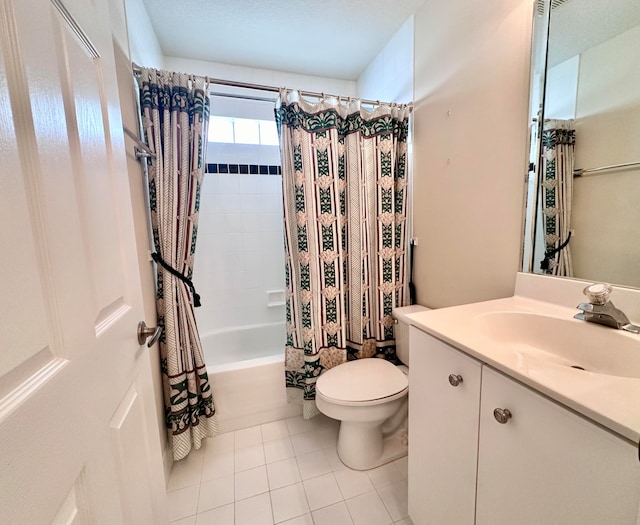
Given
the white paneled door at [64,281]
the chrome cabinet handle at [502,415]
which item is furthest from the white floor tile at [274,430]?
the chrome cabinet handle at [502,415]

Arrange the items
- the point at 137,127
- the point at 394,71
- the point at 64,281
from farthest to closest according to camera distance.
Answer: the point at 394,71
the point at 137,127
the point at 64,281

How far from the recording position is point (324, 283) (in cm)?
159

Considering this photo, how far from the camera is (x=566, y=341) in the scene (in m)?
0.85

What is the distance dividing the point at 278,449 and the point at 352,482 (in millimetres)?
445

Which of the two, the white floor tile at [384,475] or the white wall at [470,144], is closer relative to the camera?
the white wall at [470,144]

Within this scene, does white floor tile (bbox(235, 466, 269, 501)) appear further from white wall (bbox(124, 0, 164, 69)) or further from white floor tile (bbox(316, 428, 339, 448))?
white wall (bbox(124, 0, 164, 69))

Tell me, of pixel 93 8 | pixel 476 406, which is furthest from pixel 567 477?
pixel 93 8

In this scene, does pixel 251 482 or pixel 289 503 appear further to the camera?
pixel 251 482

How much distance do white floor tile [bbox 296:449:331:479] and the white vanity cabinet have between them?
48cm

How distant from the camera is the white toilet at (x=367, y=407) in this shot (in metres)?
1.28

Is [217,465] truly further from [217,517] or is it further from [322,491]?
[322,491]

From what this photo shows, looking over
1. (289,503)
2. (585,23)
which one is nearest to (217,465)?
(289,503)

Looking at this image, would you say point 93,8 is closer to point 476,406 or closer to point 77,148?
point 77,148

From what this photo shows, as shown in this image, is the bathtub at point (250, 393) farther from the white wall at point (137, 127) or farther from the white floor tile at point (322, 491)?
the white floor tile at point (322, 491)
